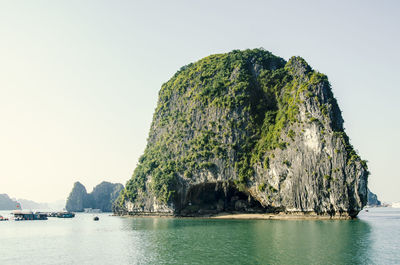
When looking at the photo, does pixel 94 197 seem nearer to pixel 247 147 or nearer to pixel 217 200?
pixel 217 200

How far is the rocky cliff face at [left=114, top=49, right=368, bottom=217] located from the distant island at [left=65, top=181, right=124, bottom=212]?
271 ft

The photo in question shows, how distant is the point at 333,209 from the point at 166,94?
212ft

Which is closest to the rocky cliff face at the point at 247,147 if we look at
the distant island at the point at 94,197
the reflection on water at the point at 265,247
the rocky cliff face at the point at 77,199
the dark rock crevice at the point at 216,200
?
the dark rock crevice at the point at 216,200

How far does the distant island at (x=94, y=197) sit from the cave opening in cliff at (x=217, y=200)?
334 ft

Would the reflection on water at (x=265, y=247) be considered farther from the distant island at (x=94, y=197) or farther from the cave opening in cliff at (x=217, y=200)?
the distant island at (x=94, y=197)

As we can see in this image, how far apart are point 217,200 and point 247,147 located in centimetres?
1710

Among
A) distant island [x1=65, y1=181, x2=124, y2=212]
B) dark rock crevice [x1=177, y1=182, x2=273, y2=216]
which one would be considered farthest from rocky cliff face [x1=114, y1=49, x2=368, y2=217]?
distant island [x1=65, y1=181, x2=124, y2=212]

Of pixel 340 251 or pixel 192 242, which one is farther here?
pixel 192 242

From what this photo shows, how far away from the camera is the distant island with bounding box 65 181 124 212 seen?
596 ft

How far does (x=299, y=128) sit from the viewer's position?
75875mm

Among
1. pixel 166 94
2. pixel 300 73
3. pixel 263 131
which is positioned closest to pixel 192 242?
pixel 263 131

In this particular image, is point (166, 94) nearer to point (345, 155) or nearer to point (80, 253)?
point (345, 155)

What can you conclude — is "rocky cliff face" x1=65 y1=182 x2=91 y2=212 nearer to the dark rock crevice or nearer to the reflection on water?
the dark rock crevice

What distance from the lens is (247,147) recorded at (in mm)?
84625
